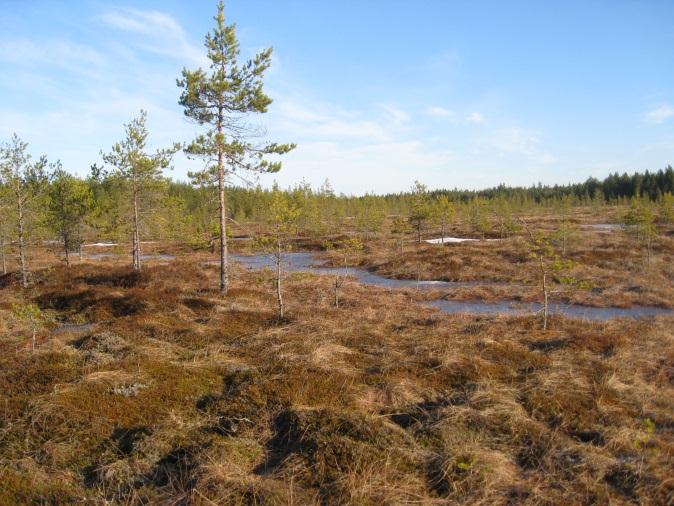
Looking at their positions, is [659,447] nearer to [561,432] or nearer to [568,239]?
[561,432]

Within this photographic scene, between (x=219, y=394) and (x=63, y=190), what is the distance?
72.9 feet

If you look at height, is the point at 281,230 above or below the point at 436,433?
above

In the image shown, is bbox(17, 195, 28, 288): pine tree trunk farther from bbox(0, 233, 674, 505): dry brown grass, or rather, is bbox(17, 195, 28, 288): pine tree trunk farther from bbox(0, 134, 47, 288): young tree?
bbox(0, 233, 674, 505): dry brown grass

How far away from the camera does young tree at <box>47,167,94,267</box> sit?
2353cm

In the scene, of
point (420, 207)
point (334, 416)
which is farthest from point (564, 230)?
point (334, 416)

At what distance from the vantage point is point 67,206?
2380 cm

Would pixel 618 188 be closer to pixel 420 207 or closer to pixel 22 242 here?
pixel 420 207

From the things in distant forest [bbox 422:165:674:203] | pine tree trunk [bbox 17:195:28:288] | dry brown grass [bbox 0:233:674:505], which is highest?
distant forest [bbox 422:165:674:203]

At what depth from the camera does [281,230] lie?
12.4 meters

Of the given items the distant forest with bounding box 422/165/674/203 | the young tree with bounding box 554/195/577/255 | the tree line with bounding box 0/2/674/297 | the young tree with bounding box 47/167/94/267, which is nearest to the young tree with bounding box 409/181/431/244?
the tree line with bounding box 0/2/674/297

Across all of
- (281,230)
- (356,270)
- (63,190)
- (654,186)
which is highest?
(654,186)

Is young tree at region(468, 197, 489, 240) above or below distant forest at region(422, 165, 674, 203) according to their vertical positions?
below

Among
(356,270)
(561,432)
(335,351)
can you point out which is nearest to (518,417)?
(561,432)

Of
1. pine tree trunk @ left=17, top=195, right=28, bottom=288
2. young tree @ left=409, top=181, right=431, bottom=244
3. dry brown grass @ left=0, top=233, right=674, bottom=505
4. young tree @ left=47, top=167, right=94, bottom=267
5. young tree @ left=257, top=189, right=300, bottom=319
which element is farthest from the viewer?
young tree @ left=409, top=181, right=431, bottom=244
